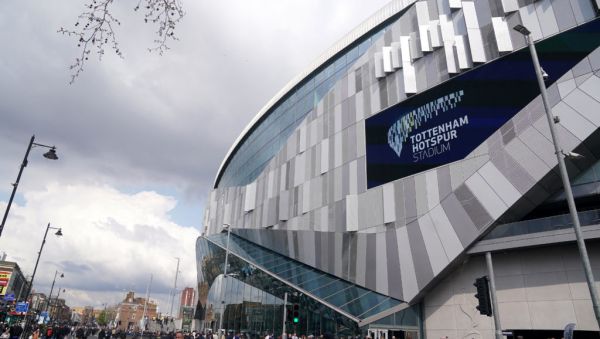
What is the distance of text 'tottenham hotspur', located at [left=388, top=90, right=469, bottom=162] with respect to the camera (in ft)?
79.9

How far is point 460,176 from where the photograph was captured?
74.7 feet

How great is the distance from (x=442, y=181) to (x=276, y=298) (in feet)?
59.1

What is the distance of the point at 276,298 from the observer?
110 feet

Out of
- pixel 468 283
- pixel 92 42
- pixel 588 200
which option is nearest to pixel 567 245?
pixel 588 200

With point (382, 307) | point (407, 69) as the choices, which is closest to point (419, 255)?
point (382, 307)

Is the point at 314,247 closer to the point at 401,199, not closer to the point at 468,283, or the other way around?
the point at 401,199

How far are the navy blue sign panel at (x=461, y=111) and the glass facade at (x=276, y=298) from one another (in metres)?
8.17

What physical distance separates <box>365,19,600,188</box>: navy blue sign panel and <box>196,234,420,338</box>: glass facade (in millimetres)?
8167

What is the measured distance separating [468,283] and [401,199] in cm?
640

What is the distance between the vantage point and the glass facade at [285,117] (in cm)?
3641

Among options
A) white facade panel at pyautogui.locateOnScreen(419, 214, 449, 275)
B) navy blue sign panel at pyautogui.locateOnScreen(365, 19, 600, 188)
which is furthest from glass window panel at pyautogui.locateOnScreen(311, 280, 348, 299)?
navy blue sign panel at pyautogui.locateOnScreen(365, 19, 600, 188)

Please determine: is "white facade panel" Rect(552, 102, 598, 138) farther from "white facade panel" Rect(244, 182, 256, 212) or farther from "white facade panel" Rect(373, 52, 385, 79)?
"white facade panel" Rect(244, 182, 256, 212)

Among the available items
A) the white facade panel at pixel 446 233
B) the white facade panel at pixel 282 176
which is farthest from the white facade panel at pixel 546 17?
the white facade panel at pixel 282 176

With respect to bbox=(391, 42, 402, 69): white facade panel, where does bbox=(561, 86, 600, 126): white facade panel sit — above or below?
below
